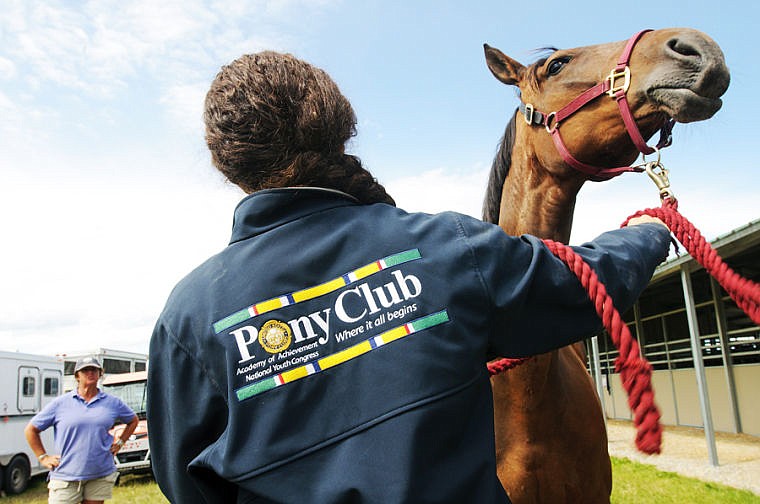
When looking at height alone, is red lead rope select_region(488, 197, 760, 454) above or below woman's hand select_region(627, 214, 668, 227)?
below

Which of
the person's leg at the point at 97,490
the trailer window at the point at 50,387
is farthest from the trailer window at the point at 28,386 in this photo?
the person's leg at the point at 97,490

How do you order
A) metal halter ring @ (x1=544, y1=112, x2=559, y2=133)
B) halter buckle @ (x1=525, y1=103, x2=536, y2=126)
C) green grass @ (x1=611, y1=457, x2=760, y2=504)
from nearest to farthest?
metal halter ring @ (x1=544, y1=112, x2=559, y2=133) → halter buckle @ (x1=525, y1=103, x2=536, y2=126) → green grass @ (x1=611, y1=457, x2=760, y2=504)

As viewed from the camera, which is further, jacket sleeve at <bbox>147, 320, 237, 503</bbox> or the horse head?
the horse head

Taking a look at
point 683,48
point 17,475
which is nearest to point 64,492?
point 683,48

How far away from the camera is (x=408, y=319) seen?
1.08 m

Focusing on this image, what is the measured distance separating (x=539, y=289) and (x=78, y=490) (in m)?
5.79

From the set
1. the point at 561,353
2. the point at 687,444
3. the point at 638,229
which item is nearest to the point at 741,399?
the point at 687,444

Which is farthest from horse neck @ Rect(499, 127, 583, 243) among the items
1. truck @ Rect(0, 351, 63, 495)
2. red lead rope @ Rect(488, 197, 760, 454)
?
truck @ Rect(0, 351, 63, 495)

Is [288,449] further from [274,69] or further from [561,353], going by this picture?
[561,353]

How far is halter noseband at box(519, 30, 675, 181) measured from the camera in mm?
2004

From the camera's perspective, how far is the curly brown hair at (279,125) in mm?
1205

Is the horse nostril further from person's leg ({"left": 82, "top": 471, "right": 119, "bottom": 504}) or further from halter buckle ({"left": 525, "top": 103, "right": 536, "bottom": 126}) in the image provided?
person's leg ({"left": 82, "top": 471, "right": 119, "bottom": 504})

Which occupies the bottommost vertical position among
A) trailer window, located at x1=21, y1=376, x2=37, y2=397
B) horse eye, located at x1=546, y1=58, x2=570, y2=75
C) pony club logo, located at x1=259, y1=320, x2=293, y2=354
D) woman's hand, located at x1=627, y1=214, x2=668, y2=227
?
trailer window, located at x1=21, y1=376, x2=37, y2=397

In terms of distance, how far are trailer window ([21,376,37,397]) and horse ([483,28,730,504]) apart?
1211 cm
